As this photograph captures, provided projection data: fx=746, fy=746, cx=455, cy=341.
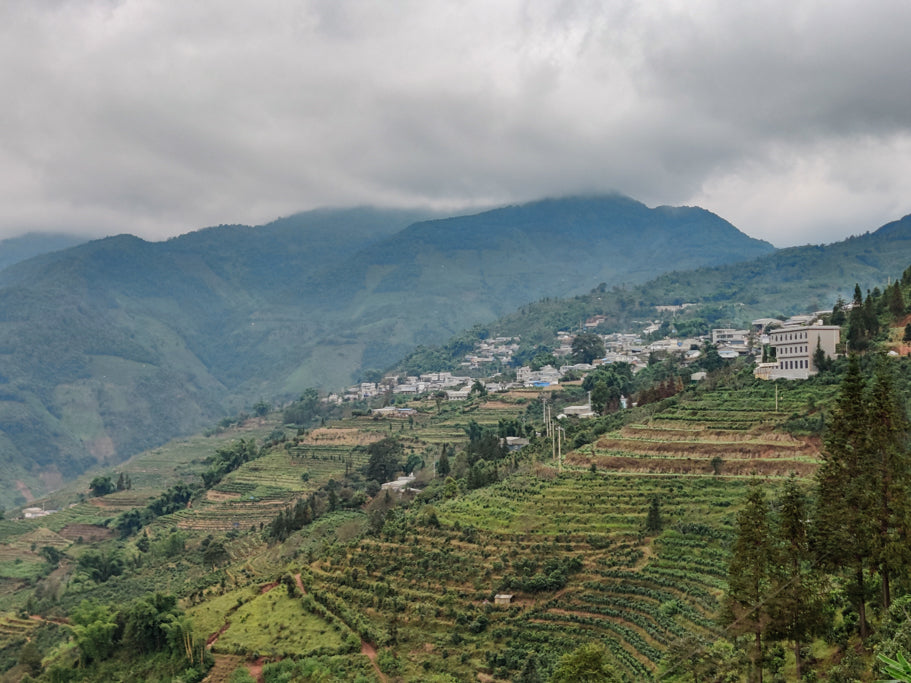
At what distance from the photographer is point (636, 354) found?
359 ft

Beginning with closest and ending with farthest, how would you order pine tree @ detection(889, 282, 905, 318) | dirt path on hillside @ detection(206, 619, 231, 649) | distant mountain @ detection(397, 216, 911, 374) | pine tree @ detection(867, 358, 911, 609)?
1. pine tree @ detection(867, 358, 911, 609)
2. dirt path on hillside @ detection(206, 619, 231, 649)
3. pine tree @ detection(889, 282, 905, 318)
4. distant mountain @ detection(397, 216, 911, 374)

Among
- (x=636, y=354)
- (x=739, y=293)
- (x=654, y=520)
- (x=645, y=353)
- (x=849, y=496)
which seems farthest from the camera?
(x=739, y=293)

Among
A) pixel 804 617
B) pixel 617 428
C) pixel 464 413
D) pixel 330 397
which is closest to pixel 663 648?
pixel 804 617

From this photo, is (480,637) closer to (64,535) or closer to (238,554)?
(238,554)

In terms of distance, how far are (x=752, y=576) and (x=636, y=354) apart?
299ft

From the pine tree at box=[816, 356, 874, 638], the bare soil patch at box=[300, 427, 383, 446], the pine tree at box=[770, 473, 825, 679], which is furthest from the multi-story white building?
the bare soil patch at box=[300, 427, 383, 446]

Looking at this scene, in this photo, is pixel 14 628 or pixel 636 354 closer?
pixel 14 628

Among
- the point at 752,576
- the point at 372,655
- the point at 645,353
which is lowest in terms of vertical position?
the point at 372,655

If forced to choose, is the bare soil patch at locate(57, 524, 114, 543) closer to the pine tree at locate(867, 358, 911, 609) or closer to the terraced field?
the terraced field

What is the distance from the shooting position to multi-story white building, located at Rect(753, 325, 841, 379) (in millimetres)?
47094

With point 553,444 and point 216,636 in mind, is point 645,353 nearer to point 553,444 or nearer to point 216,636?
point 553,444

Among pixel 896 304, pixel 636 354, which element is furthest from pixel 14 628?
pixel 636 354

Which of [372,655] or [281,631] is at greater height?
[372,655]

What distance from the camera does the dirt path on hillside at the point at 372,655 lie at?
2942 cm
